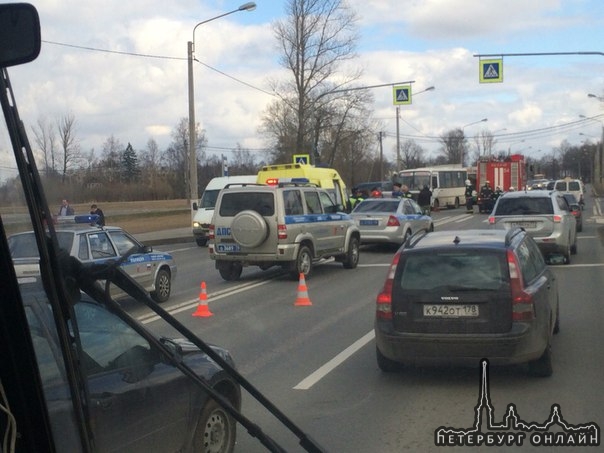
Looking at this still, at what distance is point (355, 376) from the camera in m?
7.89

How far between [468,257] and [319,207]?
1004 cm

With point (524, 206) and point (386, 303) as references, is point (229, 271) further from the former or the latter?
→ point (386, 303)

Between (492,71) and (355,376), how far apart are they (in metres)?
22.2

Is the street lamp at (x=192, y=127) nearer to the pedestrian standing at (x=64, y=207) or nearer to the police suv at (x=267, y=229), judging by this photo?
the police suv at (x=267, y=229)

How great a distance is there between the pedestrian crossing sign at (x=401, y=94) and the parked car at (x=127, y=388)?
110 ft

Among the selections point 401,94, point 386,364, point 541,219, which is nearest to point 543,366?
point 386,364

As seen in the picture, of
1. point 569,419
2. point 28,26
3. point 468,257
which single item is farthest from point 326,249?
point 28,26

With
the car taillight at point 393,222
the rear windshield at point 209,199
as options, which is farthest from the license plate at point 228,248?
the rear windshield at point 209,199

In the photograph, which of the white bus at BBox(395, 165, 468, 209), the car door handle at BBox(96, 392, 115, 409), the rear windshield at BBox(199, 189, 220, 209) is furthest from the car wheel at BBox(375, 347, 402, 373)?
the white bus at BBox(395, 165, 468, 209)

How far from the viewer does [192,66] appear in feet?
103

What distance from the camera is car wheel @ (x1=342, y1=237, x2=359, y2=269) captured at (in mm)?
18516

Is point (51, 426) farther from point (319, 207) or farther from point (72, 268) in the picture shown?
point (319, 207)

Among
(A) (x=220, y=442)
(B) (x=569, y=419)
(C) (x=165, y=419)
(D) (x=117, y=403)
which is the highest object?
(D) (x=117, y=403)

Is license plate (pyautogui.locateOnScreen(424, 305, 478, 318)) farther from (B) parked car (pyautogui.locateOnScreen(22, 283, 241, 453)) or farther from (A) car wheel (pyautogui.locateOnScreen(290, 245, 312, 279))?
(A) car wheel (pyautogui.locateOnScreen(290, 245, 312, 279))
